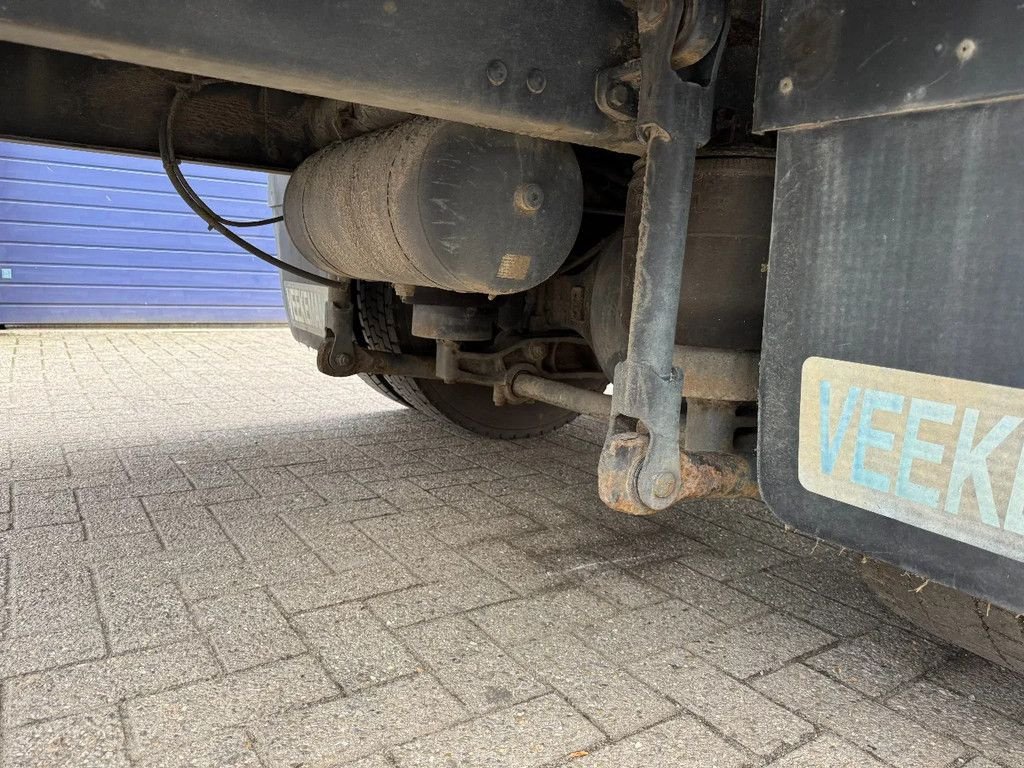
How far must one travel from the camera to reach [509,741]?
1.30m

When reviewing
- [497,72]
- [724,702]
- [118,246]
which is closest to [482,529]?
[724,702]

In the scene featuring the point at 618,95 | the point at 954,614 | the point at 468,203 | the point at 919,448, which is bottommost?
the point at 954,614

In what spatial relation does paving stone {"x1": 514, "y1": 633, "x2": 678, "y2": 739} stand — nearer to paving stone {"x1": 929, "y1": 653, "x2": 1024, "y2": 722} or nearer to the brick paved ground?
the brick paved ground

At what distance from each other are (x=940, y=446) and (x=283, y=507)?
197 centimetres

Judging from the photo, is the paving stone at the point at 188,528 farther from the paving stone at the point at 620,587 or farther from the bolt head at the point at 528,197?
the bolt head at the point at 528,197

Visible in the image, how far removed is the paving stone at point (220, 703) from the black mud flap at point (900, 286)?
91 centimetres

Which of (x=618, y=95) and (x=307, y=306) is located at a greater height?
(x=618, y=95)

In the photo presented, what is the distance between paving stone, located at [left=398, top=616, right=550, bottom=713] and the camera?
1.43m

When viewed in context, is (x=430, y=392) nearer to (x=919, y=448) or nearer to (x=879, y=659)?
(x=879, y=659)

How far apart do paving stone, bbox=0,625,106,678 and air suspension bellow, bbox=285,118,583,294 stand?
3.35ft

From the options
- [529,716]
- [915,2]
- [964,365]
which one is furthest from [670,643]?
[915,2]

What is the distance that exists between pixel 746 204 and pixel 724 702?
0.92 m

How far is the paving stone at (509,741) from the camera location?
4.09 feet

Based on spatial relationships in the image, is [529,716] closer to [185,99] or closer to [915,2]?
[915,2]
